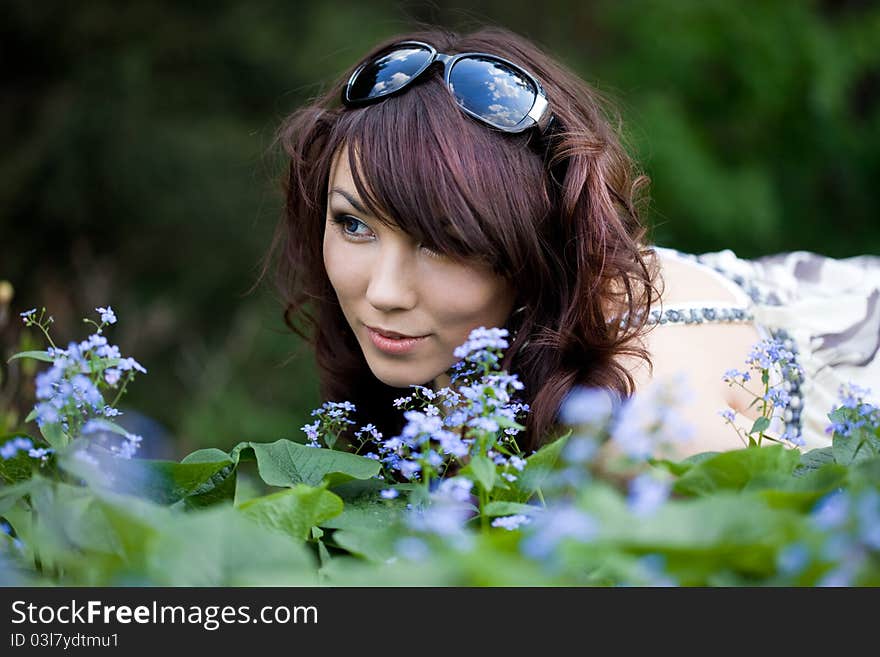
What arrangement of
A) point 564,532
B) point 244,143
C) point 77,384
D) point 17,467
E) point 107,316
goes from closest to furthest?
point 564,532
point 77,384
point 17,467
point 107,316
point 244,143

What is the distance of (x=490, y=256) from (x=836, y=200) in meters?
5.89

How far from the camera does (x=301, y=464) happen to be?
128 centimetres

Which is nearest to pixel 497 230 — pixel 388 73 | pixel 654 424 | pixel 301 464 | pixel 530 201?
pixel 530 201

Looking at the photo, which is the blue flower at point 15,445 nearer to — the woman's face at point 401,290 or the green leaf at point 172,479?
the green leaf at point 172,479

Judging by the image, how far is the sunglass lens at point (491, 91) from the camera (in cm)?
207

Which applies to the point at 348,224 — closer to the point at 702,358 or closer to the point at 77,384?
the point at 702,358

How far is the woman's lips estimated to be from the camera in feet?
6.83

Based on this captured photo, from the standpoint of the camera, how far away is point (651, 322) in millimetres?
2461

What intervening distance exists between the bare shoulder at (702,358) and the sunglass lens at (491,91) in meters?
0.64

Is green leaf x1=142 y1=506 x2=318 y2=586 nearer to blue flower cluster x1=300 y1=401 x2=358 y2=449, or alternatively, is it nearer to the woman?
blue flower cluster x1=300 y1=401 x2=358 y2=449

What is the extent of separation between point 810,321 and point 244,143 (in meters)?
5.51
